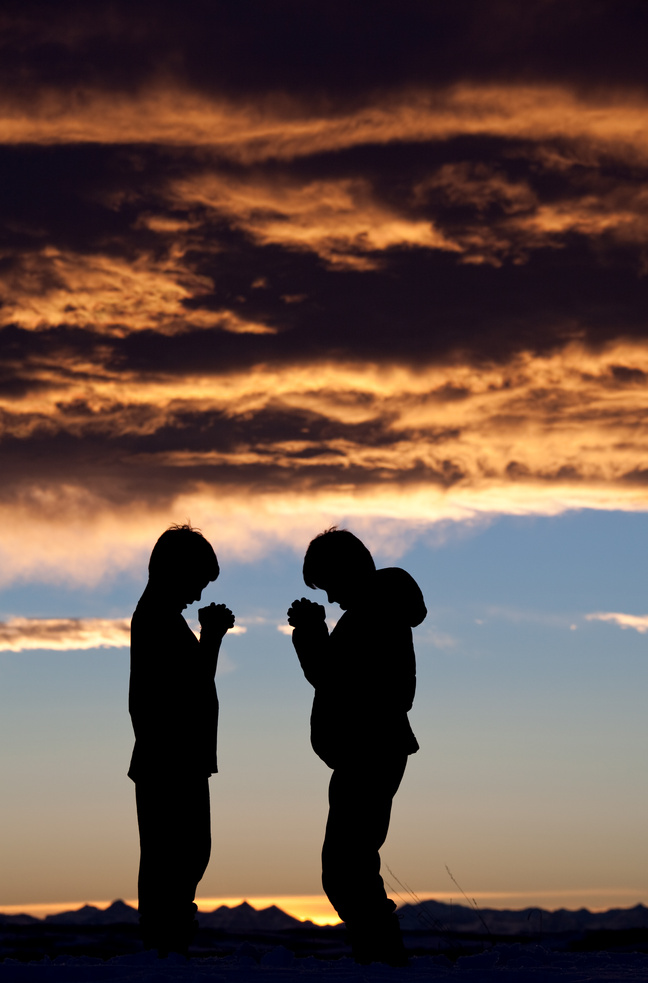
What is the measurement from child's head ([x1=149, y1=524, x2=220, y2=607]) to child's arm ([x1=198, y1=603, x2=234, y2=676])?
6.6 inches

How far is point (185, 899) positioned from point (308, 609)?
2189 millimetres

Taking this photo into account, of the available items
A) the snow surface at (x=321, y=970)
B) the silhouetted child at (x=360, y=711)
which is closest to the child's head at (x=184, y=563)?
the silhouetted child at (x=360, y=711)

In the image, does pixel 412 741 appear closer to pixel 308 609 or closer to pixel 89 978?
pixel 308 609

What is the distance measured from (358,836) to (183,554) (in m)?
2.26

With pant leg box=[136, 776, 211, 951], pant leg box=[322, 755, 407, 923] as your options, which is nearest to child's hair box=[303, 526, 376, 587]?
pant leg box=[322, 755, 407, 923]

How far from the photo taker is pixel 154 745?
792 cm

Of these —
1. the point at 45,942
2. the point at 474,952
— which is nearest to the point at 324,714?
the point at 474,952

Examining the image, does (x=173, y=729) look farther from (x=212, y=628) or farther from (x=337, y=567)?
(x=337, y=567)

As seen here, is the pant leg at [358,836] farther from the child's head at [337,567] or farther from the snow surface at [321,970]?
the child's head at [337,567]

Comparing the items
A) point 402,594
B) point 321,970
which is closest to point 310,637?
point 402,594

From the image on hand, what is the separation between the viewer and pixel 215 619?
8.05 m

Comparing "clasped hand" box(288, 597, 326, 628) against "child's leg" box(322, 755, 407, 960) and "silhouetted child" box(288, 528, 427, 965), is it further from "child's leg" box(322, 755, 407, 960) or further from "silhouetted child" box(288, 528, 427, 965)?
"child's leg" box(322, 755, 407, 960)

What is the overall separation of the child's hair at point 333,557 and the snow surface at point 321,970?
2.47 m

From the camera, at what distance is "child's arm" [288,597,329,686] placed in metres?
7.52
